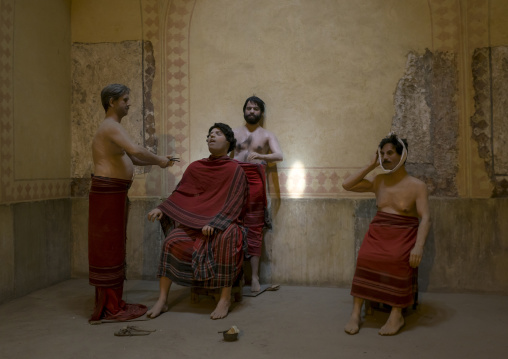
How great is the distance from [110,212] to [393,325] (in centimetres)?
244

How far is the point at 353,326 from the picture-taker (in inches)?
135

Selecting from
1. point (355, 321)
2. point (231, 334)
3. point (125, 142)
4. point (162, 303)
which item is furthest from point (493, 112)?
point (162, 303)

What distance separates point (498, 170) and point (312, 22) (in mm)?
2530

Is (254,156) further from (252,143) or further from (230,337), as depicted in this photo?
(230,337)

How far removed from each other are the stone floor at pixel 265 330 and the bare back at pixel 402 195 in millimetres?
907

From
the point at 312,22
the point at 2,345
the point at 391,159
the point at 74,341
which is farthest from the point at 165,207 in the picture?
the point at 312,22

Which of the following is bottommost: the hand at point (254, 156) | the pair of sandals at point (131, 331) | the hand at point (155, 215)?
the pair of sandals at point (131, 331)

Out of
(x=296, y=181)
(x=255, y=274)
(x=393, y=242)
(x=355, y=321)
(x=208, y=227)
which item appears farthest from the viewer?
(x=296, y=181)

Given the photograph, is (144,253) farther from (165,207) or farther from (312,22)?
(312,22)

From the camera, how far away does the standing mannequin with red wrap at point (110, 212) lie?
3.73 metres

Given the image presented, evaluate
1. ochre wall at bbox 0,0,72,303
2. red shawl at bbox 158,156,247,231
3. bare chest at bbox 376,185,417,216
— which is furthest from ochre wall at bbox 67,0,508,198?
bare chest at bbox 376,185,417,216

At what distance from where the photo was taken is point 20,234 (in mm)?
4438

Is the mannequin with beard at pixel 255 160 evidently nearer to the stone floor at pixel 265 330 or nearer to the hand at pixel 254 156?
the hand at pixel 254 156

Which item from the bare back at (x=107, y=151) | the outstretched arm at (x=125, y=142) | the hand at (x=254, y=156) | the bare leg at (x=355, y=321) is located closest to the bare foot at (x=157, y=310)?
the bare back at (x=107, y=151)
